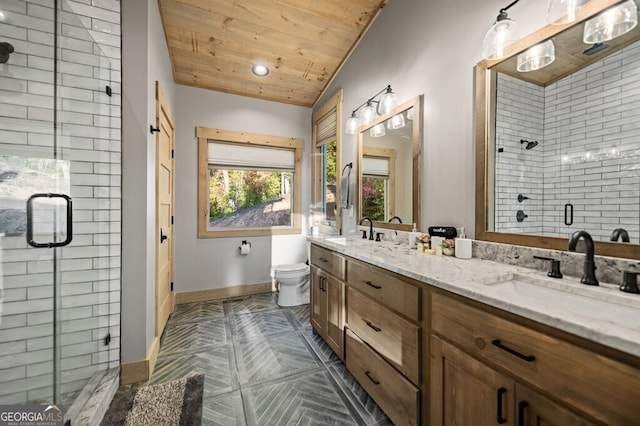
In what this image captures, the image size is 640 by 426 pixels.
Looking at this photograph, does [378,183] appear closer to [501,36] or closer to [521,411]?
[501,36]

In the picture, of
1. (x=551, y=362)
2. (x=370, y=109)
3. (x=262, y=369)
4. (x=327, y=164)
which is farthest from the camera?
(x=327, y=164)

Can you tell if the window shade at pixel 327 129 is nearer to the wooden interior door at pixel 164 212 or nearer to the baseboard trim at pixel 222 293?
the wooden interior door at pixel 164 212

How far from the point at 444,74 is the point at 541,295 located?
148cm

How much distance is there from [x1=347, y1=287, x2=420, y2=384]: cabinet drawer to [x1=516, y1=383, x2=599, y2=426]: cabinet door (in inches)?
16.8

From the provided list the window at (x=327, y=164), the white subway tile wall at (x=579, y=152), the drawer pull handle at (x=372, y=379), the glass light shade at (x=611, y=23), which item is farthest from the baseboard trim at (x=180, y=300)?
the glass light shade at (x=611, y=23)

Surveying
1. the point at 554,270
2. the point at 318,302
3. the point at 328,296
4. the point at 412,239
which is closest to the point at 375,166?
the point at 412,239

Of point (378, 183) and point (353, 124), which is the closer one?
point (378, 183)

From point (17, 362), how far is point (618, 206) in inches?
120

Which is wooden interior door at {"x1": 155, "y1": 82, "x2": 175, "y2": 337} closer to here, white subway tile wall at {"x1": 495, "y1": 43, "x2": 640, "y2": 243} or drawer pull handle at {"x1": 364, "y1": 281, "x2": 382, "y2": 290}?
drawer pull handle at {"x1": 364, "y1": 281, "x2": 382, "y2": 290}

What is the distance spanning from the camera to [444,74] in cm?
178

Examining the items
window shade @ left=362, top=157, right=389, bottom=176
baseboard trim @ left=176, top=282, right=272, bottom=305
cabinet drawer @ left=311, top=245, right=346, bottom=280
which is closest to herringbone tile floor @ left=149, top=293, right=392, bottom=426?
baseboard trim @ left=176, top=282, right=272, bottom=305

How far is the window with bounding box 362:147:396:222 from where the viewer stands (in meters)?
2.31

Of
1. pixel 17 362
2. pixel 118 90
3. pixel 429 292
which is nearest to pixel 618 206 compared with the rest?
pixel 429 292

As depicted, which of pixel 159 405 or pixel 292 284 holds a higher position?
pixel 292 284
